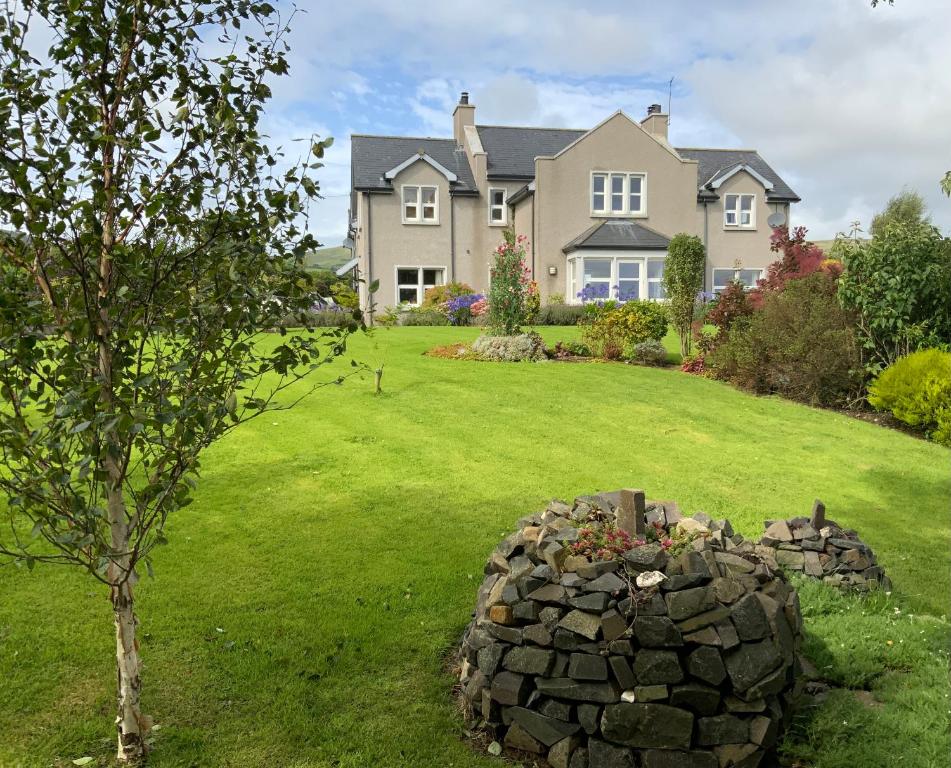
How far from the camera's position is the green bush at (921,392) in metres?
12.6

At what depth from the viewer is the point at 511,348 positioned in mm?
16797

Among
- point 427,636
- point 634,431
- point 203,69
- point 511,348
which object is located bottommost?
point 427,636

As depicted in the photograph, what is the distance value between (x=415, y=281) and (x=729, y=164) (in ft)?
54.5

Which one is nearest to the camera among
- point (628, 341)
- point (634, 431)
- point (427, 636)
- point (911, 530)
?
point (427, 636)

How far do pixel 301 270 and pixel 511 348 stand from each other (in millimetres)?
12848

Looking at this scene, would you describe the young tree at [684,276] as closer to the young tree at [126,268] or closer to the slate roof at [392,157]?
the young tree at [126,268]

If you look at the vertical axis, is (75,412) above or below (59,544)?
above

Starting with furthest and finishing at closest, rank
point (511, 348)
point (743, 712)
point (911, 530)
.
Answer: point (511, 348)
point (911, 530)
point (743, 712)

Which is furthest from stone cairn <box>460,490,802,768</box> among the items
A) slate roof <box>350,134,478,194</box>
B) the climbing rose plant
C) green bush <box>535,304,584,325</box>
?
slate roof <box>350,134,478,194</box>

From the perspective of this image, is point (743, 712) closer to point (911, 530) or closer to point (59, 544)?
point (59, 544)

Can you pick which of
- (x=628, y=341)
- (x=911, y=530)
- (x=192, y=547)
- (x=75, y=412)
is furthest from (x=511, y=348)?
(x=75, y=412)

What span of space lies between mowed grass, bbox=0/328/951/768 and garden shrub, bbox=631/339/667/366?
438cm

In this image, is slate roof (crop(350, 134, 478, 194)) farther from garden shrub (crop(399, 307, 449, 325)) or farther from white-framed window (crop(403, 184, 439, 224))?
garden shrub (crop(399, 307, 449, 325))

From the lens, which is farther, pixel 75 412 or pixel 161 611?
pixel 161 611
